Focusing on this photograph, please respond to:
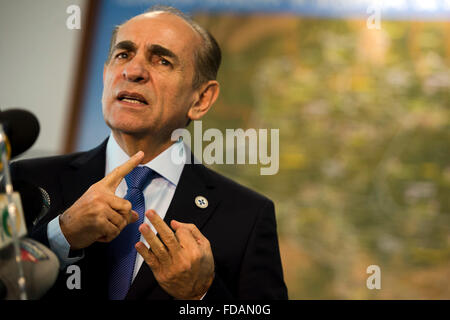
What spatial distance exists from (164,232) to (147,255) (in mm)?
70

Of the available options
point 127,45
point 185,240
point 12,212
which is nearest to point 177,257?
point 185,240

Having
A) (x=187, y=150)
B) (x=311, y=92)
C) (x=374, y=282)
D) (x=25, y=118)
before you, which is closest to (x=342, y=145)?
(x=311, y=92)

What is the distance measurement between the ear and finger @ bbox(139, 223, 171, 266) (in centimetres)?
50

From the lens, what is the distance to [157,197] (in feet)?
4.01

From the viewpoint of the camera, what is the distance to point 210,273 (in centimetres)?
106

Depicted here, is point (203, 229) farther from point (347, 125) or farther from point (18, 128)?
point (347, 125)

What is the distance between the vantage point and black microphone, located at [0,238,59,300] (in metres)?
0.74

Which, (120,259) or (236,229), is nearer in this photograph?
(120,259)

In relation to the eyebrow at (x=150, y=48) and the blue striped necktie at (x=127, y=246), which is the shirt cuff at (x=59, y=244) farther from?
the eyebrow at (x=150, y=48)

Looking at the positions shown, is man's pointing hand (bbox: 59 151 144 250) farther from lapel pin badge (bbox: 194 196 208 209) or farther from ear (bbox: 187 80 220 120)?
ear (bbox: 187 80 220 120)

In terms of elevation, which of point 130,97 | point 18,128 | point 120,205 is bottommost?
point 120,205

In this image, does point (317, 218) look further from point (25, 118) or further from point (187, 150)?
point (25, 118)

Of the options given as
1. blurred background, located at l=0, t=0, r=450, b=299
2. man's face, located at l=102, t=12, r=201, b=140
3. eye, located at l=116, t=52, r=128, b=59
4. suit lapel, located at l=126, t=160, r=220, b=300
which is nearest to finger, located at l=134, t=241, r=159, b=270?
suit lapel, located at l=126, t=160, r=220, b=300
